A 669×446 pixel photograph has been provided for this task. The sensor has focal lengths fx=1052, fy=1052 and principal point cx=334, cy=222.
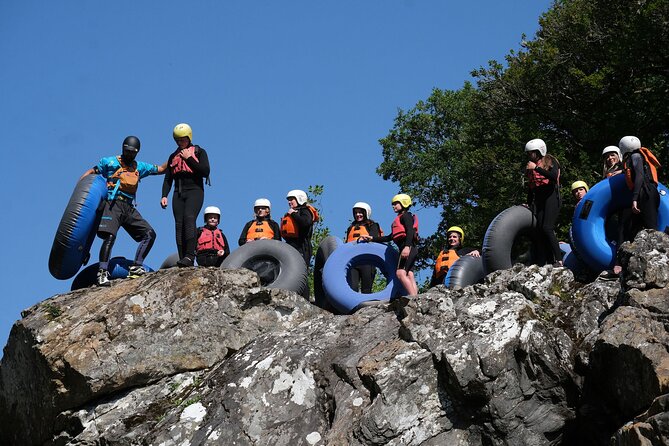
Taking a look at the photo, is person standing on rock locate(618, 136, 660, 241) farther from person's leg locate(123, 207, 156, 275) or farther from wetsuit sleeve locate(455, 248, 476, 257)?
person's leg locate(123, 207, 156, 275)

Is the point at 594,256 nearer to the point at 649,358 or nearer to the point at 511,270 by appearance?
the point at 511,270

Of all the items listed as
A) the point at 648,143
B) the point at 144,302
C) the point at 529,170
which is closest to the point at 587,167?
the point at 648,143

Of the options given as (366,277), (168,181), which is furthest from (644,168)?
(168,181)

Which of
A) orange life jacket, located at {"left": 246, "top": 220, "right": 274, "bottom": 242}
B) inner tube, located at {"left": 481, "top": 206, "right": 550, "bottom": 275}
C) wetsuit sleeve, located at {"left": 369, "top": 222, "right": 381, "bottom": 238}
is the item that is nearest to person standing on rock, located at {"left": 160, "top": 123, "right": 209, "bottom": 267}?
orange life jacket, located at {"left": 246, "top": 220, "right": 274, "bottom": 242}

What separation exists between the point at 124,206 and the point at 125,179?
33cm

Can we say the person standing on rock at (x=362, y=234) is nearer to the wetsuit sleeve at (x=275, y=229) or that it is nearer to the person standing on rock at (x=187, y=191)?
the wetsuit sleeve at (x=275, y=229)

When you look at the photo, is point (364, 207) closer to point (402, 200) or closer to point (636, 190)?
point (402, 200)

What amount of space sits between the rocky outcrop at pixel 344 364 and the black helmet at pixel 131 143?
1.77m

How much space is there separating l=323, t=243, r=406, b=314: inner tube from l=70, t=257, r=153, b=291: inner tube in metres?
2.30

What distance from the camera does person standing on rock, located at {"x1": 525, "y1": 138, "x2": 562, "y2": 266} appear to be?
39.4ft

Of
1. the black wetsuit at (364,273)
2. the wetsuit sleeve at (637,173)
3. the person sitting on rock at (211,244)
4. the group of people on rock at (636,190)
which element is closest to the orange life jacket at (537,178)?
the group of people on rock at (636,190)

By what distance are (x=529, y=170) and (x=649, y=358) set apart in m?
3.75

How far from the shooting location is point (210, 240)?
14.0m

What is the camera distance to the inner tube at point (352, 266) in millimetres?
13289
